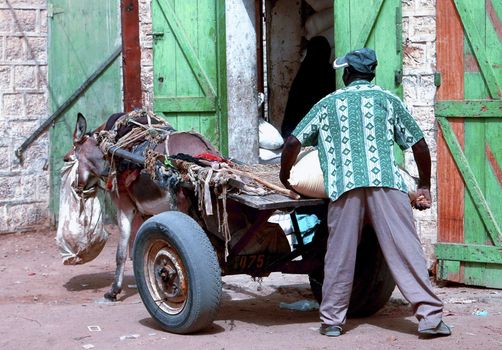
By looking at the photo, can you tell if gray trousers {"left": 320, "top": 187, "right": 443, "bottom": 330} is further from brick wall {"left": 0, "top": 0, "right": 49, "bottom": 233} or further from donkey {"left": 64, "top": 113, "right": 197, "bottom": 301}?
brick wall {"left": 0, "top": 0, "right": 49, "bottom": 233}

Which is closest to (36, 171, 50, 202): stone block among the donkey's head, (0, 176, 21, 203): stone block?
(0, 176, 21, 203): stone block

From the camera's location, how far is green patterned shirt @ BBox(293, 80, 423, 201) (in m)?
5.79

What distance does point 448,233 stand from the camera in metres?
7.81

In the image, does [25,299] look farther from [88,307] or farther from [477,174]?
[477,174]

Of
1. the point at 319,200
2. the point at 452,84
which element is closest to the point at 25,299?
the point at 319,200

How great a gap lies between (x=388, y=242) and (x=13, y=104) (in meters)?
6.21

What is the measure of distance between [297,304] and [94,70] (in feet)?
15.8

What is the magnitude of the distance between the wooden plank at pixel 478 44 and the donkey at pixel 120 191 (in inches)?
97.5

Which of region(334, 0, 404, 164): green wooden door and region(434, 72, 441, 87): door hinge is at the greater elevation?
region(334, 0, 404, 164): green wooden door

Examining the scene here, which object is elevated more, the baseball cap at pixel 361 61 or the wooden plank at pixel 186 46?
the wooden plank at pixel 186 46

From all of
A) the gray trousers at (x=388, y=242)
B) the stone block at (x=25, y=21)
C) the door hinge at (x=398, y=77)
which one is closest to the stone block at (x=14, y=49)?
the stone block at (x=25, y=21)

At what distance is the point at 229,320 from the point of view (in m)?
6.67

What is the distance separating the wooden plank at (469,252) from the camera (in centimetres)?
759

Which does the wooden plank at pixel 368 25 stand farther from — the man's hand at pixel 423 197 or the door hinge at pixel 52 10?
the door hinge at pixel 52 10
